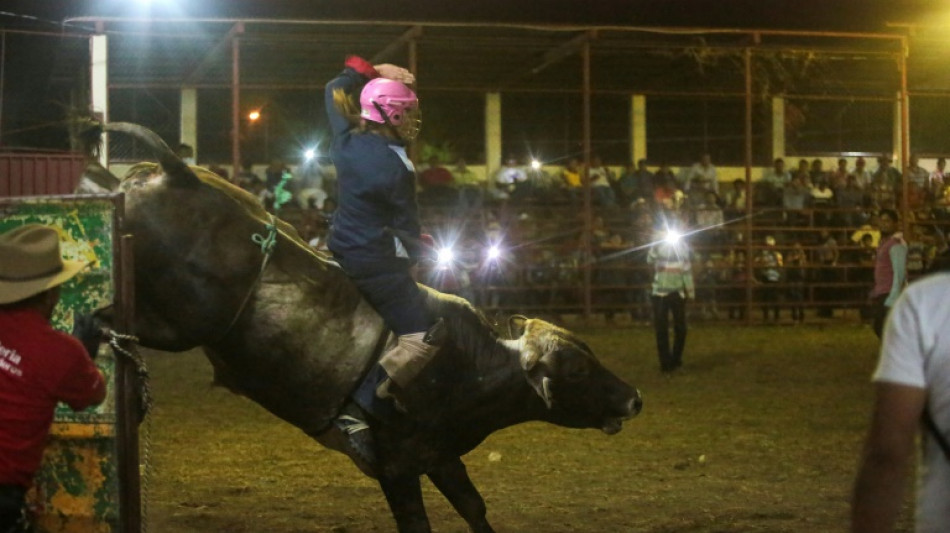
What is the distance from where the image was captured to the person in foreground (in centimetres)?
249

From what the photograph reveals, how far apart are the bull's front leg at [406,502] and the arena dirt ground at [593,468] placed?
4.03 ft

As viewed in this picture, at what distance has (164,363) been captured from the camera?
13906mm

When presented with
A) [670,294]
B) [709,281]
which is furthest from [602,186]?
[670,294]

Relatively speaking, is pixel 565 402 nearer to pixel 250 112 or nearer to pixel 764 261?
pixel 764 261

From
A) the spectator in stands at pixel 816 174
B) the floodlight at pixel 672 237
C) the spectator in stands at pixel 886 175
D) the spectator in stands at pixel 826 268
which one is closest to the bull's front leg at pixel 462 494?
the floodlight at pixel 672 237

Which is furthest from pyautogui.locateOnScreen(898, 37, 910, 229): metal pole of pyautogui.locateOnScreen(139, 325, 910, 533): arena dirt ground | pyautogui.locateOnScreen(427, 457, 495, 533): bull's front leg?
pyautogui.locateOnScreen(427, 457, 495, 533): bull's front leg

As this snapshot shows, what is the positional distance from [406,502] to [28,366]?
2.06 metres

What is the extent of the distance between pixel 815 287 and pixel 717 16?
4.99m

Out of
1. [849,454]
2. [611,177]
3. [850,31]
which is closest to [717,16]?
[850,31]

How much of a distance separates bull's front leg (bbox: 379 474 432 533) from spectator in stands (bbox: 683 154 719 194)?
55.8ft

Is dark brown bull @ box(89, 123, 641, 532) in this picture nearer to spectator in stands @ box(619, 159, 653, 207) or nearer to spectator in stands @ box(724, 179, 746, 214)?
spectator in stands @ box(724, 179, 746, 214)

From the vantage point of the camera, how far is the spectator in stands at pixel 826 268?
19.5 metres

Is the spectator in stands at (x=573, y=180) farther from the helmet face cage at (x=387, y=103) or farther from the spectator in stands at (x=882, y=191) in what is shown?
the helmet face cage at (x=387, y=103)

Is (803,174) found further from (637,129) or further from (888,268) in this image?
(888,268)
